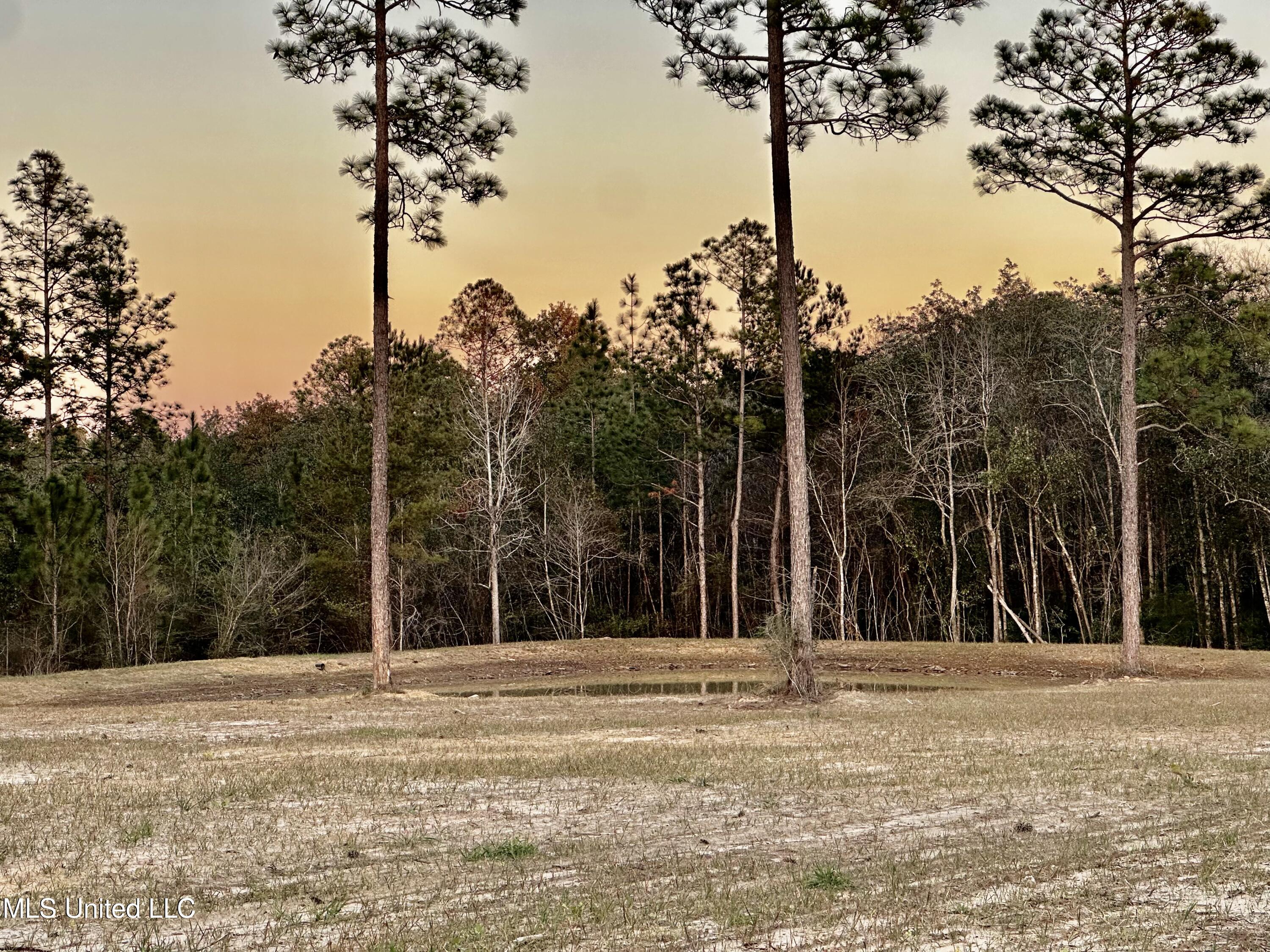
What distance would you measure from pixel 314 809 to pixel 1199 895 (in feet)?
18.0

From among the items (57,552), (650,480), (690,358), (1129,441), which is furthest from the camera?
(650,480)

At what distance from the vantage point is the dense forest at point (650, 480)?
106ft

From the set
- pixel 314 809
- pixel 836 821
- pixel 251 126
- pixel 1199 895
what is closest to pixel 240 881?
pixel 314 809

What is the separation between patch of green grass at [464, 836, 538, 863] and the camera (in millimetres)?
6188

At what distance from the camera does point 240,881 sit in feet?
18.5

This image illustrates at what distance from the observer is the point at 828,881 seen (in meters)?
5.52

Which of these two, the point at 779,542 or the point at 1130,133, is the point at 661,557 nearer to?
the point at 779,542

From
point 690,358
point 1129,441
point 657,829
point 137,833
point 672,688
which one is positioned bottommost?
point 672,688

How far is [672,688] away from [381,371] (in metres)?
8.94

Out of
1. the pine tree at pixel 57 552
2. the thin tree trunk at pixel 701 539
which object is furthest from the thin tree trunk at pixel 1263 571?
the pine tree at pixel 57 552

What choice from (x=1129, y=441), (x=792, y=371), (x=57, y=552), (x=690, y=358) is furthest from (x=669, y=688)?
(x=57, y=552)

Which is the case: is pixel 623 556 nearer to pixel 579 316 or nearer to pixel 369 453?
pixel 369 453

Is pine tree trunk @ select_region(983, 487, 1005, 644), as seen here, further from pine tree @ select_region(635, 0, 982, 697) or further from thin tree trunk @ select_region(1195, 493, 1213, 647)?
pine tree @ select_region(635, 0, 982, 697)

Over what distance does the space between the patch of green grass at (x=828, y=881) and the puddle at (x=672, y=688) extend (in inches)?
572
